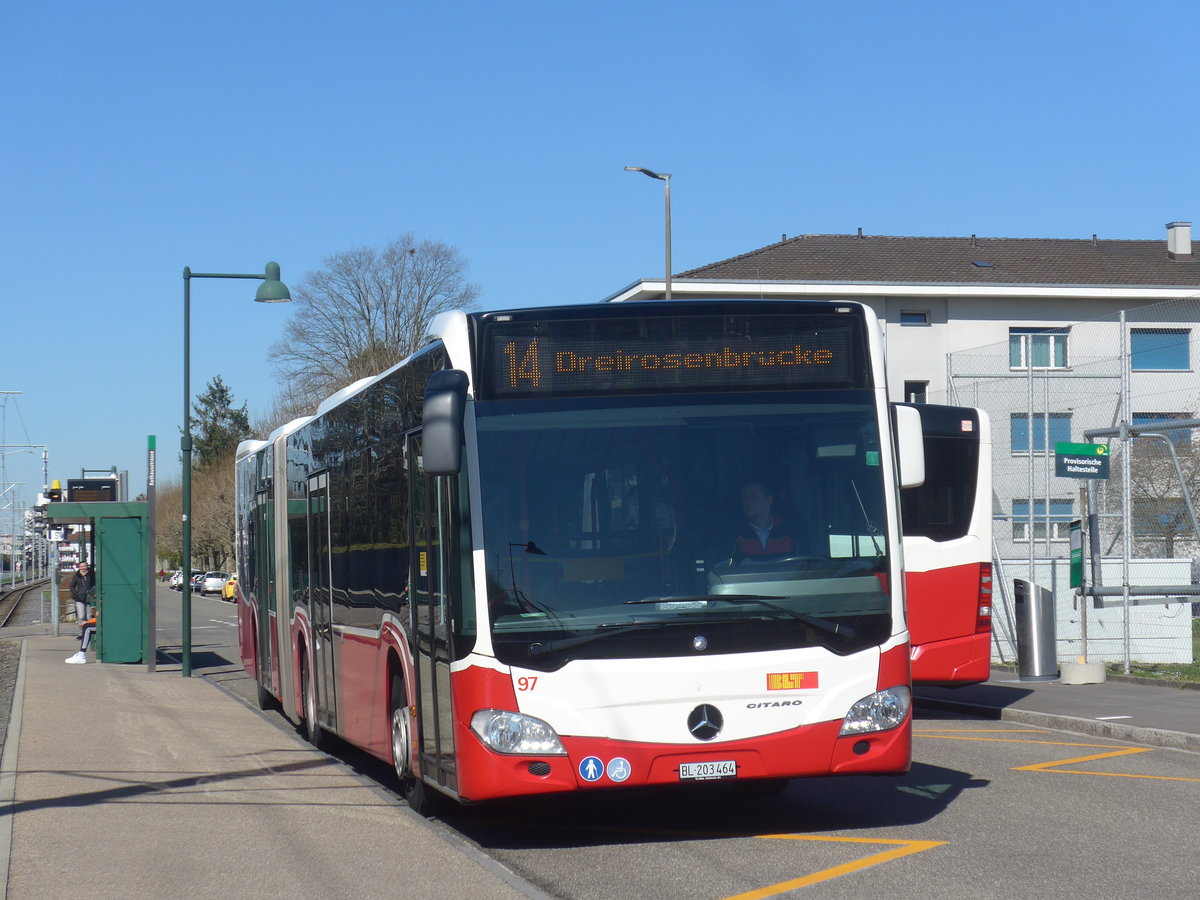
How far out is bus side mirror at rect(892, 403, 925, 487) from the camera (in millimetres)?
8273

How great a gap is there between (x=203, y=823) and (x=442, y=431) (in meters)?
3.29

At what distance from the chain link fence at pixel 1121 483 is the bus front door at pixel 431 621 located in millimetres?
9618

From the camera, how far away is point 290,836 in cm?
852

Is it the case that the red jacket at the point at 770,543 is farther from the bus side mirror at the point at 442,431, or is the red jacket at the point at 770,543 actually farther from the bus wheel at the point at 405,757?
the bus wheel at the point at 405,757

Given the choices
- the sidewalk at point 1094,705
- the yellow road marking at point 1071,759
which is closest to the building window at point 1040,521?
the sidewalk at point 1094,705

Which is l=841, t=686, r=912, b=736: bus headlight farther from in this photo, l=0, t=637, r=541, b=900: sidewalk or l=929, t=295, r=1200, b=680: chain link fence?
l=929, t=295, r=1200, b=680: chain link fence

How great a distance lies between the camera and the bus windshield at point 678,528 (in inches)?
296

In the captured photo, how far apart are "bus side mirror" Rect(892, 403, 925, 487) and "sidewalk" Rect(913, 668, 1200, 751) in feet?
16.4

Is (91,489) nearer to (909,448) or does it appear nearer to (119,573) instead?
(119,573)

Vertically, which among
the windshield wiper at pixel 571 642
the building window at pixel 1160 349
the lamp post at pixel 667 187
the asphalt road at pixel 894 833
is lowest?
the asphalt road at pixel 894 833

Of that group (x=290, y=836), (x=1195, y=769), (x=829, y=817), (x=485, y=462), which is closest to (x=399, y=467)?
(x=485, y=462)

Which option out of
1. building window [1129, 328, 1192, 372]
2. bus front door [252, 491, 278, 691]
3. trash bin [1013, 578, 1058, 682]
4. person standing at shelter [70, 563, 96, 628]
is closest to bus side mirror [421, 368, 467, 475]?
bus front door [252, 491, 278, 691]

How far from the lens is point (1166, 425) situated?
51.7 ft

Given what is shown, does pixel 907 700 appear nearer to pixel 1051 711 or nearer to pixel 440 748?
pixel 440 748
